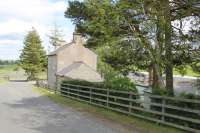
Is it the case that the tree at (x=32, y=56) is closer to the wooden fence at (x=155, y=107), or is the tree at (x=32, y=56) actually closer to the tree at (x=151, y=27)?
the wooden fence at (x=155, y=107)

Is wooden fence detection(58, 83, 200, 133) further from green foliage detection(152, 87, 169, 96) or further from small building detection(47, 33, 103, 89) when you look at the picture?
small building detection(47, 33, 103, 89)

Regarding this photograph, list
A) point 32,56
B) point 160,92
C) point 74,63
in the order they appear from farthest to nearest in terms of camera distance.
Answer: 1. point 32,56
2. point 74,63
3. point 160,92

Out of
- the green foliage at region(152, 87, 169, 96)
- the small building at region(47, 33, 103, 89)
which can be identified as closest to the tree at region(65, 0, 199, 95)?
the green foliage at region(152, 87, 169, 96)

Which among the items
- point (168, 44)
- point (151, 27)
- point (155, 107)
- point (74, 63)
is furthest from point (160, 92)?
point (74, 63)

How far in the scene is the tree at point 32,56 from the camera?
100750 millimetres

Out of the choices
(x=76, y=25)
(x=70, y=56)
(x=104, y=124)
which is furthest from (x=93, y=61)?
(x=104, y=124)

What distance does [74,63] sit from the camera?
213 ft

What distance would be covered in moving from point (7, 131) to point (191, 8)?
31.9 feet

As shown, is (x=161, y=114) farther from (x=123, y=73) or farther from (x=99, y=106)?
(x=123, y=73)

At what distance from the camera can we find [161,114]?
15750 mm

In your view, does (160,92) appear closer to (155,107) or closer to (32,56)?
(155,107)

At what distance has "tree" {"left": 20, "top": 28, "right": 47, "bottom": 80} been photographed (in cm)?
10075

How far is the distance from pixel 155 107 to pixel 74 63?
48.7 m

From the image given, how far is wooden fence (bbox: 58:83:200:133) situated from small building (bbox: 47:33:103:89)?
3538cm
